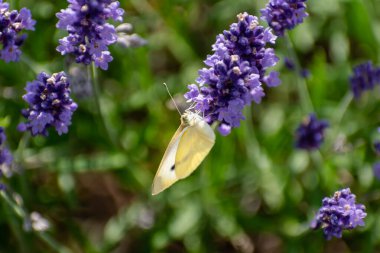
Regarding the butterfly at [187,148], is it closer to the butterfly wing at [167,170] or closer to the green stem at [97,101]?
the butterfly wing at [167,170]

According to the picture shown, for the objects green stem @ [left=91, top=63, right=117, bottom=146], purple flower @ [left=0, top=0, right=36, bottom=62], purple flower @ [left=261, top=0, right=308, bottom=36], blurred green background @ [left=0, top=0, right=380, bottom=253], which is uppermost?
purple flower @ [left=261, top=0, right=308, bottom=36]

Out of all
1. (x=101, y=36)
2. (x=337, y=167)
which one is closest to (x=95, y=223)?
(x=337, y=167)

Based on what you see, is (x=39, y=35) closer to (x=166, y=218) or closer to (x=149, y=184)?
(x=149, y=184)

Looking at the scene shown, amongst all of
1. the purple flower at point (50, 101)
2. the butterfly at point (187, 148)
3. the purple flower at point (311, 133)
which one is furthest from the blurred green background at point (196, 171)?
the butterfly at point (187, 148)

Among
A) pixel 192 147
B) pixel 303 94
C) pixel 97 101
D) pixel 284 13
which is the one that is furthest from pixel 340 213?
pixel 97 101

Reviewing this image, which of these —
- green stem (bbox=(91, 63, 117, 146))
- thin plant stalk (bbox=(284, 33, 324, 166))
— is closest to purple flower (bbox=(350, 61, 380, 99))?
thin plant stalk (bbox=(284, 33, 324, 166))

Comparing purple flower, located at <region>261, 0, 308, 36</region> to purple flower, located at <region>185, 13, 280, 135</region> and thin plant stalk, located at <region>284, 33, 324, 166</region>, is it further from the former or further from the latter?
thin plant stalk, located at <region>284, 33, 324, 166</region>
